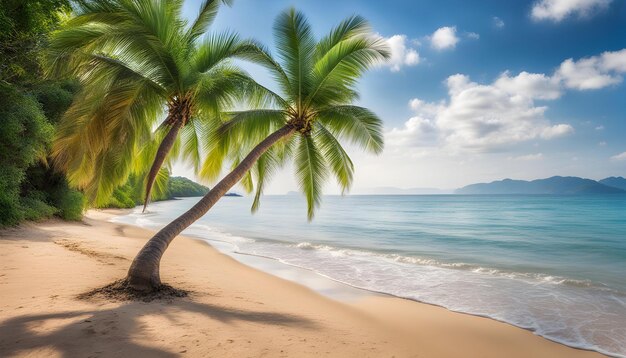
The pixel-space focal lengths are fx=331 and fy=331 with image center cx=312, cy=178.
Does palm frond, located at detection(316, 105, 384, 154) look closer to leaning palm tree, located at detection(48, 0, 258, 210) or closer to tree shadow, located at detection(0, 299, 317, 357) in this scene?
leaning palm tree, located at detection(48, 0, 258, 210)

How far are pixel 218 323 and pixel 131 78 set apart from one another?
5.66m

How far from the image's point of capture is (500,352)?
4.93 metres

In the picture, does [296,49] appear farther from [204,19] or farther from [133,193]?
[133,193]

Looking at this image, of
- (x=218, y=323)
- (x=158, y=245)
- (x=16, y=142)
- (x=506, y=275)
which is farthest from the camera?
(x=16, y=142)

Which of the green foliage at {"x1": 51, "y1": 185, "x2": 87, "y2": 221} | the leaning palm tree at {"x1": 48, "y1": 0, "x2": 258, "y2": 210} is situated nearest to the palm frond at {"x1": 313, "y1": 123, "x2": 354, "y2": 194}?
the leaning palm tree at {"x1": 48, "y1": 0, "x2": 258, "y2": 210}

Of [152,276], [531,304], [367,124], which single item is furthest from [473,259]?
[152,276]

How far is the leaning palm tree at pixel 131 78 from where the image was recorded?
652 centimetres

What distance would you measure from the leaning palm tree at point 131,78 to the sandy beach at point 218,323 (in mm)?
2300

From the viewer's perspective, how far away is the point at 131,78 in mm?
7281

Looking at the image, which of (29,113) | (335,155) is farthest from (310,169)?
(29,113)

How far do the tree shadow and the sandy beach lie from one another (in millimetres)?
11

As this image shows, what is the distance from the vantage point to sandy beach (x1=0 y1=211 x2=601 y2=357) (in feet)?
12.3

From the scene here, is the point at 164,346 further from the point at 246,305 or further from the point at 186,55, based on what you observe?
the point at 186,55

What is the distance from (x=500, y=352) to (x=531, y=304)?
3365 millimetres
